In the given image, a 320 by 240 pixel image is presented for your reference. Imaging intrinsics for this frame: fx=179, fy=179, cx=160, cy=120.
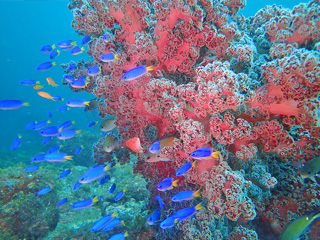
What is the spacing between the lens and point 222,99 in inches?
106

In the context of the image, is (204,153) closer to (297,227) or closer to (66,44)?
(297,227)

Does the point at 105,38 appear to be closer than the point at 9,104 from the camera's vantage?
Yes

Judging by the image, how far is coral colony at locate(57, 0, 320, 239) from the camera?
106 inches

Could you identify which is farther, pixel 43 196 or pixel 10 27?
pixel 10 27

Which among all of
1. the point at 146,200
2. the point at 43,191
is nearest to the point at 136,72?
the point at 146,200

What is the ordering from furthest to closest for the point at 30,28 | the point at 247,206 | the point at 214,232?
the point at 30,28 → the point at 214,232 → the point at 247,206

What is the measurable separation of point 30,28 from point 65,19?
2009 cm

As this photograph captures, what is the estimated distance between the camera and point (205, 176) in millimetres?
3068

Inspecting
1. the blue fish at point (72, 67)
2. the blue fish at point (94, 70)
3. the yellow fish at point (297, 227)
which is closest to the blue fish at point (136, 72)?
the blue fish at point (94, 70)

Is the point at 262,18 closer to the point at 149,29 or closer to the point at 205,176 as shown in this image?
the point at 149,29

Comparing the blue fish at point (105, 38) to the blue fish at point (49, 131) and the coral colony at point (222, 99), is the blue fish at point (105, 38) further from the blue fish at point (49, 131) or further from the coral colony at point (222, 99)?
the blue fish at point (49, 131)

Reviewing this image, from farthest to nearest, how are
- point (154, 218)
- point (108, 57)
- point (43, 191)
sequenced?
point (43, 191), point (154, 218), point (108, 57)

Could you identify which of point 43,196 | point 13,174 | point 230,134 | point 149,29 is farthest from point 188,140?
point 13,174

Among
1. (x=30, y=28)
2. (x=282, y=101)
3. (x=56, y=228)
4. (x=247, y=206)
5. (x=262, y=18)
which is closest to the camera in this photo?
(x=247, y=206)
